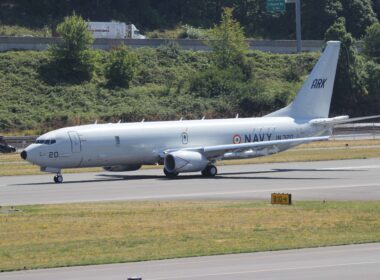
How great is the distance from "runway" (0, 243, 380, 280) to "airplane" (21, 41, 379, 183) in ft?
90.0

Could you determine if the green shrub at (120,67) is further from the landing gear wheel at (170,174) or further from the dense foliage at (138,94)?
the landing gear wheel at (170,174)

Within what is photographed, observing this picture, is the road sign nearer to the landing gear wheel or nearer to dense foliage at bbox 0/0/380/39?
dense foliage at bbox 0/0/380/39

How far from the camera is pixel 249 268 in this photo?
24.0 meters

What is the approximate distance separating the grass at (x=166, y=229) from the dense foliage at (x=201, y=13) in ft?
280

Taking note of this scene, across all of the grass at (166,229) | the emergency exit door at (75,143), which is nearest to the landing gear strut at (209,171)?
the emergency exit door at (75,143)

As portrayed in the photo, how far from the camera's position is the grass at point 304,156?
2456 inches

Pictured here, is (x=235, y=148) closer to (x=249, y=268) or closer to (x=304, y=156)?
(x=304, y=156)

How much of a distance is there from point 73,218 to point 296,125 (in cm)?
2707

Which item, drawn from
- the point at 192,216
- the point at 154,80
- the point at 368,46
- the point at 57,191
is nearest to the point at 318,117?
the point at 57,191

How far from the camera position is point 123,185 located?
50.0 meters

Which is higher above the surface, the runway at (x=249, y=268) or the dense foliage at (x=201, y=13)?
the dense foliage at (x=201, y=13)

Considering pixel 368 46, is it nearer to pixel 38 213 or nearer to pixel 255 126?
pixel 255 126

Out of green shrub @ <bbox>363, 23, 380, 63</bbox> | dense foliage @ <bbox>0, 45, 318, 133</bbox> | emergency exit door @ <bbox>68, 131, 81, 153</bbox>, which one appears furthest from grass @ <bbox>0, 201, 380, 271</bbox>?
green shrub @ <bbox>363, 23, 380, 63</bbox>

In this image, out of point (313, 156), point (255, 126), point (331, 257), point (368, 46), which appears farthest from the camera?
point (368, 46)
